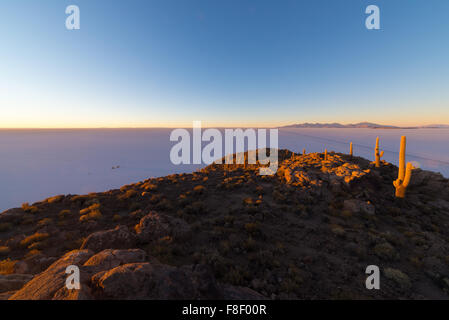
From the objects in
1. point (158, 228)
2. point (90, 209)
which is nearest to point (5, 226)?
point (90, 209)

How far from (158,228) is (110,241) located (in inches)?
73.7

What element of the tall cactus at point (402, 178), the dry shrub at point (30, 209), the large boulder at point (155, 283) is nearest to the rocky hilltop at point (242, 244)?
the large boulder at point (155, 283)

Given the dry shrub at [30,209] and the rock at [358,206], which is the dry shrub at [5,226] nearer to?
the dry shrub at [30,209]

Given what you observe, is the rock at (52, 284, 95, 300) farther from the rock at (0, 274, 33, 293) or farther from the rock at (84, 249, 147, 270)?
the rock at (0, 274, 33, 293)

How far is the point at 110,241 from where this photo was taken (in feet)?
21.1

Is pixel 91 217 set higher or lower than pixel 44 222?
higher

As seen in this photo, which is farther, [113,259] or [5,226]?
[5,226]

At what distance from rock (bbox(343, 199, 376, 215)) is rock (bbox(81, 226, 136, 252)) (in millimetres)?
13346

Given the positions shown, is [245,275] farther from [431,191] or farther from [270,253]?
[431,191]

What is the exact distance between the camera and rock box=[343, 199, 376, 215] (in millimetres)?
11016

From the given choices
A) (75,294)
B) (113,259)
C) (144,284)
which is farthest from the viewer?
(113,259)

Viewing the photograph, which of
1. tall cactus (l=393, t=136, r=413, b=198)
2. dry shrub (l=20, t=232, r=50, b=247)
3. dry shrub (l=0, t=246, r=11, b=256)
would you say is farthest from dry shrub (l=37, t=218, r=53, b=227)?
tall cactus (l=393, t=136, r=413, b=198)

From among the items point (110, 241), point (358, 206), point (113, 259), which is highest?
point (113, 259)

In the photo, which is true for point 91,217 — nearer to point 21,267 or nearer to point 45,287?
point 21,267
